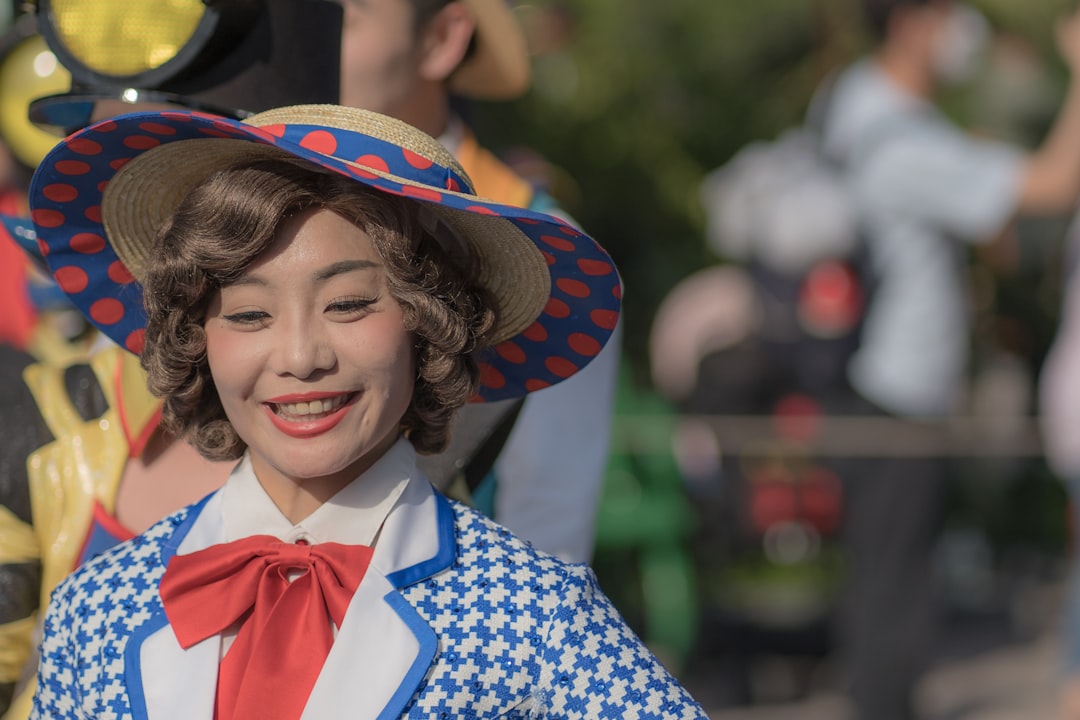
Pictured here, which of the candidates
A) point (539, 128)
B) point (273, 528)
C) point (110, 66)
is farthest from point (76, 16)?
point (539, 128)

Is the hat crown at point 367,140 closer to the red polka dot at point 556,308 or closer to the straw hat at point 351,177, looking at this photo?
the straw hat at point 351,177

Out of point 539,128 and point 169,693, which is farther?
point 539,128

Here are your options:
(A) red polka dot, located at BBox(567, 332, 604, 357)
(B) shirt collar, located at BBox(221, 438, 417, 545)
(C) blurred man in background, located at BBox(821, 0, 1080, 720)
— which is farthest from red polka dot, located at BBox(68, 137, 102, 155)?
(C) blurred man in background, located at BBox(821, 0, 1080, 720)

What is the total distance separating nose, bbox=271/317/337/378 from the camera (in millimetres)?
1903

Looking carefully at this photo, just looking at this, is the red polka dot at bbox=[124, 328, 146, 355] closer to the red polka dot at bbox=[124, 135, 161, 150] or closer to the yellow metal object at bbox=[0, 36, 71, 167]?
the red polka dot at bbox=[124, 135, 161, 150]

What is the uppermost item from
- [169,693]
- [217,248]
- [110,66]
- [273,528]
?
[110,66]

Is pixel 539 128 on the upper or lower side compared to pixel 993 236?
upper

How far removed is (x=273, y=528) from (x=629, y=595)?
14.5ft

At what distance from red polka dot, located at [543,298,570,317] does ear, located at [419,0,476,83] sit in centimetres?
87

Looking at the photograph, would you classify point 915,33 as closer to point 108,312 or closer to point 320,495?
point 108,312

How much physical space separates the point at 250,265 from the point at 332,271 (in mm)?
101

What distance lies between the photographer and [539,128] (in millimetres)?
7426

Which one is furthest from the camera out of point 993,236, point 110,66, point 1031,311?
point 1031,311

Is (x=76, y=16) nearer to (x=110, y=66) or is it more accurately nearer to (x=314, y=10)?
(x=110, y=66)
